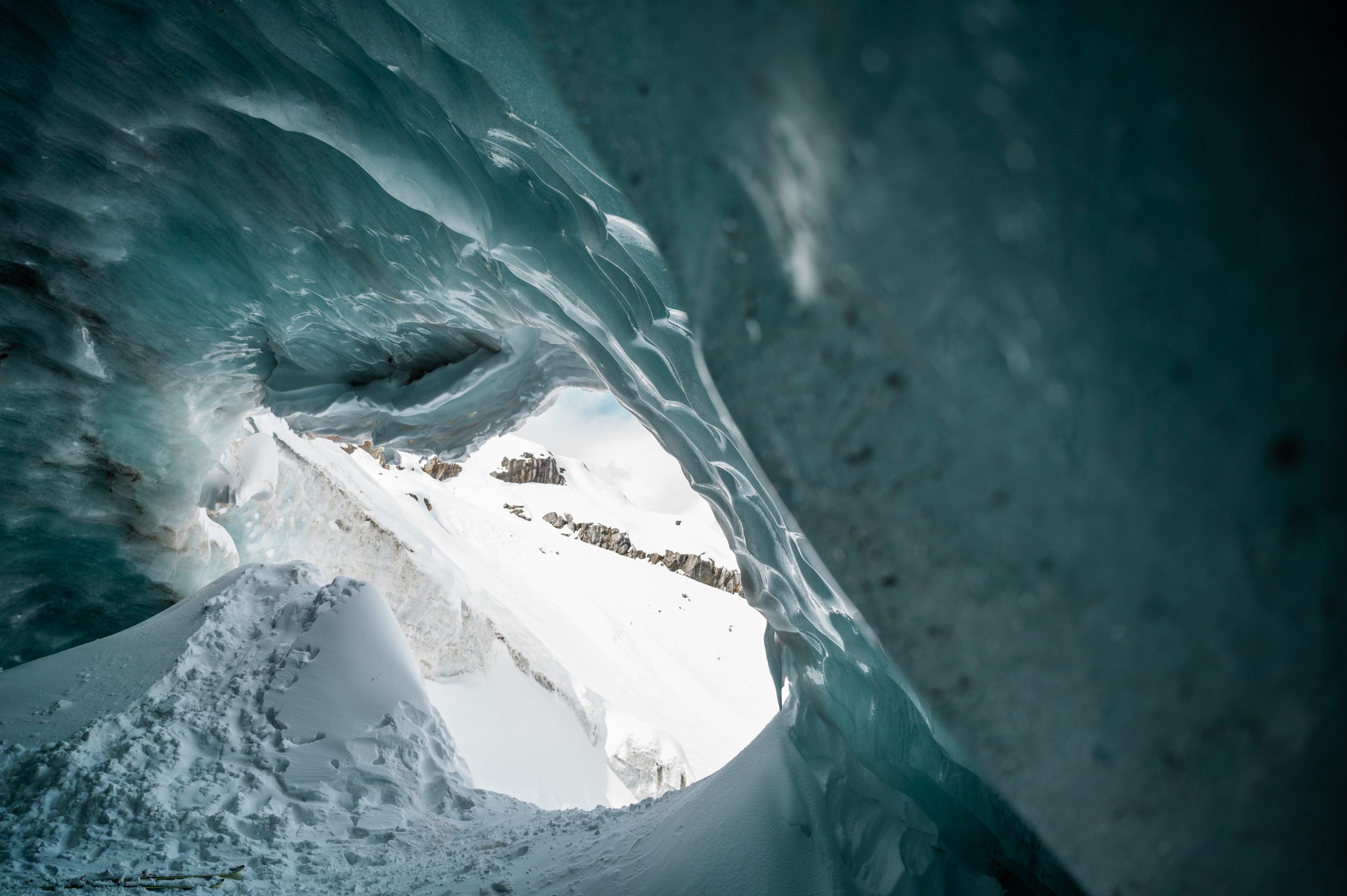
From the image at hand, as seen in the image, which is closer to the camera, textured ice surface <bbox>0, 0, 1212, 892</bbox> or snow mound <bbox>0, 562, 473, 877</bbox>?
textured ice surface <bbox>0, 0, 1212, 892</bbox>

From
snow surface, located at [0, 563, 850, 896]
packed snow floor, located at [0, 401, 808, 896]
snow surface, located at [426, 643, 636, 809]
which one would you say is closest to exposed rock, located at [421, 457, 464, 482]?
packed snow floor, located at [0, 401, 808, 896]

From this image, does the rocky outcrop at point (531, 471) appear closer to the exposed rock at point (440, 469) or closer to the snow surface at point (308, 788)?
the exposed rock at point (440, 469)

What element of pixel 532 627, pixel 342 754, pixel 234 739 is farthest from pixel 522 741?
pixel 234 739

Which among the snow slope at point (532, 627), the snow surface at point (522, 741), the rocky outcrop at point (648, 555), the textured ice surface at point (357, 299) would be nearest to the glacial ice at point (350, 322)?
the textured ice surface at point (357, 299)

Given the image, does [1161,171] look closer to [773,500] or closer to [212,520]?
[773,500]

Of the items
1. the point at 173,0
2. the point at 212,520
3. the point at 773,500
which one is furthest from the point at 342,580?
the point at 773,500

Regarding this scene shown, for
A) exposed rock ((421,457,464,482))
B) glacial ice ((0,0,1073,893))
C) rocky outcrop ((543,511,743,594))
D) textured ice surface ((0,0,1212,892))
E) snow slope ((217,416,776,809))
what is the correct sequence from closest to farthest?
textured ice surface ((0,0,1212,892))
glacial ice ((0,0,1073,893))
snow slope ((217,416,776,809))
exposed rock ((421,457,464,482))
rocky outcrop ((543,511,743,594))

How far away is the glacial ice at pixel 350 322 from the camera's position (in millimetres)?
1832

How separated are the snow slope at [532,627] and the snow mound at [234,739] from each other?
8.10 feet

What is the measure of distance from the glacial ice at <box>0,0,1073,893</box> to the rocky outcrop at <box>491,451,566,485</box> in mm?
22946

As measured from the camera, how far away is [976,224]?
2.21 feet

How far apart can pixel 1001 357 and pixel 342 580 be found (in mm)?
4927

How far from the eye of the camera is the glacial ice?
183cm

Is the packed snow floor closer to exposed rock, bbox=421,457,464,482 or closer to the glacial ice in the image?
the glacial ice
